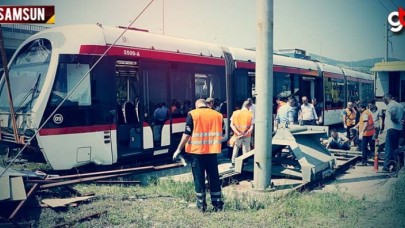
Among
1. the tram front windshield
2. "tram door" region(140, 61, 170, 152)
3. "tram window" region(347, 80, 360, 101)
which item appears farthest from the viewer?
"tram window" region(347, 80, 360, 101)

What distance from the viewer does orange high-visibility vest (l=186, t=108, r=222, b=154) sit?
19.6 ft

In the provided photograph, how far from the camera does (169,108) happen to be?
9.82 meters

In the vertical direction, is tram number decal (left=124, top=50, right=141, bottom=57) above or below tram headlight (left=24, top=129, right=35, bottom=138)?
above

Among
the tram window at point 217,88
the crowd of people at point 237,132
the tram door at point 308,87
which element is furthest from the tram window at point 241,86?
the tram door at point 308,87

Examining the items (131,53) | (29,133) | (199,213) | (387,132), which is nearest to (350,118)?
(387,132)

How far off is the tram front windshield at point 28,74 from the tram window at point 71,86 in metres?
0.42

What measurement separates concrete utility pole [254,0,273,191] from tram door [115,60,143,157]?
335 cm

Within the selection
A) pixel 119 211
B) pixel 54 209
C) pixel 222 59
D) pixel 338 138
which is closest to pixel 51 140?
pixel 54 209

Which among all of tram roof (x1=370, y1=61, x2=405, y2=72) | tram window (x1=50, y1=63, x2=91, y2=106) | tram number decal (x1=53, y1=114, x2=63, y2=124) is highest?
tram roof (x1=370, y1=61, x2=405, y2=72)

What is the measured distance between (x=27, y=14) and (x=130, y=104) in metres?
3.16

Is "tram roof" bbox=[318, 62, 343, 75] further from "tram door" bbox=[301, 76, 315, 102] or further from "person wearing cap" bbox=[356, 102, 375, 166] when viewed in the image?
"person wearing cap" bbox=[356, 102, 375, 166]

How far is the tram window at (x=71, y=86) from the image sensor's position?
7549 mm

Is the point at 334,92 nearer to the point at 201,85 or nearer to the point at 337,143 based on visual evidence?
the point at 337,143

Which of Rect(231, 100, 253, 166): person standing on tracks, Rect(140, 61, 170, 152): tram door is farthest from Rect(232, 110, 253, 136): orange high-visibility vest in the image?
Rect(140, 61, 170, 152): tram door
